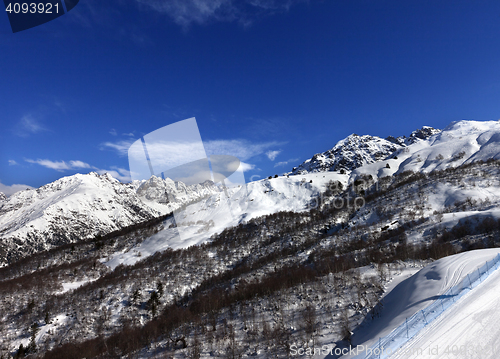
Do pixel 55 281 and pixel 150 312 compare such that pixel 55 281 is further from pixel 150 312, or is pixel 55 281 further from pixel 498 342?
pixel 498 342

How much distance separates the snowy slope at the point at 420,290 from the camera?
539 inches

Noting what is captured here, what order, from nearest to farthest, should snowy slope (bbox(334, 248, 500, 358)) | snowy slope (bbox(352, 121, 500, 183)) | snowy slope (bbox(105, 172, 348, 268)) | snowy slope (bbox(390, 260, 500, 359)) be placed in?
1. snowy slope (bbox(390, 260, 500, 359))
2. snowy slope (bbox(334, 248, 500, 358))
3. snowy slope (bbox(105, 172, 348, 268))
4. snowy slope (bbox(352, 121, 500, 183))

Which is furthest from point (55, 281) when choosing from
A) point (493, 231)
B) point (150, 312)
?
point (493, 231)

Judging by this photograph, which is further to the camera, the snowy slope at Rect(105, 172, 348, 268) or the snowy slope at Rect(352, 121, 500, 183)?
the snowy slope at Rect(352, 121, 500, 183)

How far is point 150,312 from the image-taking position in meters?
45.3

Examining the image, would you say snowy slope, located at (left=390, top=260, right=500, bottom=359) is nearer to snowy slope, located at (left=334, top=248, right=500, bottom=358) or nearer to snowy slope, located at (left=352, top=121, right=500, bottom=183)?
snowy slope, located at (left=334, top=248, right=500, bottom=358)

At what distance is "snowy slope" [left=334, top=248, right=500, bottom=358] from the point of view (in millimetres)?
13703

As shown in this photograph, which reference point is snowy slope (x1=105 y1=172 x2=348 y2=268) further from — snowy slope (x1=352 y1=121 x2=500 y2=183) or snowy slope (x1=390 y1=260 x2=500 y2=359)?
snowy slope (x1=390 y1=260 x2=500 y2=359)


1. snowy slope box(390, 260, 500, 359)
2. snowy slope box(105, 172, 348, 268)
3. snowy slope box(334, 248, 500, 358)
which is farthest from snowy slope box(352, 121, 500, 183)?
snowy slope box(390, 260, 500, 359)

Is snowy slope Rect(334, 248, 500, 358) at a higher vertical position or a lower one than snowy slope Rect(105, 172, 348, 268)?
lower

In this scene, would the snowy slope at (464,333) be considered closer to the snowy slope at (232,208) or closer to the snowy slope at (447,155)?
the snowy slope at (232,208)

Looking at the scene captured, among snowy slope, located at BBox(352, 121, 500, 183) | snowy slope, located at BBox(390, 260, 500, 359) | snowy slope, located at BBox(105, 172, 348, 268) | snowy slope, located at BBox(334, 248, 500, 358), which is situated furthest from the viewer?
snowy slope, located at BBox(352, 121, 500, 183)

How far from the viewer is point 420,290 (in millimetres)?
15617

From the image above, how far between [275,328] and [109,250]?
286 ft
